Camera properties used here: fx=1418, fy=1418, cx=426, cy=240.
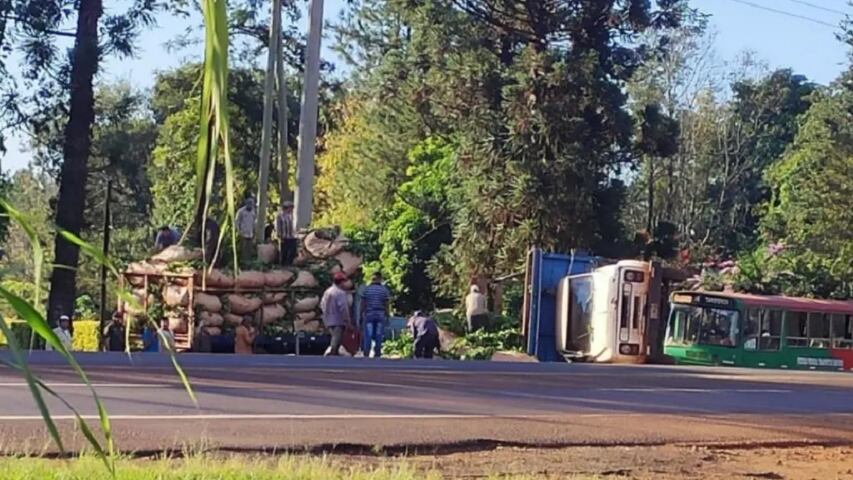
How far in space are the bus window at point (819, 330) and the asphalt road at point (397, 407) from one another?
61.4ft

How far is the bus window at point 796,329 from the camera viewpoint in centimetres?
3653

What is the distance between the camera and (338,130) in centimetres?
6178

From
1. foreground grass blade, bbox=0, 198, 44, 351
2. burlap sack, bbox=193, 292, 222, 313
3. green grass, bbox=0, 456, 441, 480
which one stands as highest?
foreground grass blade, bbox=0, 198, 44, 351

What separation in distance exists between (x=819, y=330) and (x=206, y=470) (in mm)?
32212

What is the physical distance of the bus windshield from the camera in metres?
35.2

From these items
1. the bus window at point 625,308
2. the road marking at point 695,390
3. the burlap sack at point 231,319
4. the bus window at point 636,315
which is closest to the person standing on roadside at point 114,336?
the burlap sack at point 231,319

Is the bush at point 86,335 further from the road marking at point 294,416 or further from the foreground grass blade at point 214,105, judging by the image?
the foreground grass blade at point 214,105

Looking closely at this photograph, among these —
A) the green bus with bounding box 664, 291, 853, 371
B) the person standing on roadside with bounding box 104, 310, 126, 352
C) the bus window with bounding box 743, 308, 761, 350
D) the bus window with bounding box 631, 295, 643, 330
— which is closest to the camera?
the person standing on roadside with bounding box 104, 310, 126, 352

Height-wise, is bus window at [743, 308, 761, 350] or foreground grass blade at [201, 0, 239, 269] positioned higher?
foreground grass blade at [201, 0, 239, 269]

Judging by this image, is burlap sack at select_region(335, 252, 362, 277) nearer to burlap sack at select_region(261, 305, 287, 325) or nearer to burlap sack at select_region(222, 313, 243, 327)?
burlap sack at select_region(261, 305, 287, 325)

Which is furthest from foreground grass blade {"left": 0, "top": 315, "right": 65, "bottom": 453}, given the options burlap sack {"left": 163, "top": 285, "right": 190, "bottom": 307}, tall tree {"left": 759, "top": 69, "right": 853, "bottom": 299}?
tall tree {"left": 759, "top": 69, "right": 853, "bottom": 299}

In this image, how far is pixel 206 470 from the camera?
7.23 meters

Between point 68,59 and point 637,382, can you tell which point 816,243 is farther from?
point 637,382

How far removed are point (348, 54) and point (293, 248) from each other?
4081 cm
